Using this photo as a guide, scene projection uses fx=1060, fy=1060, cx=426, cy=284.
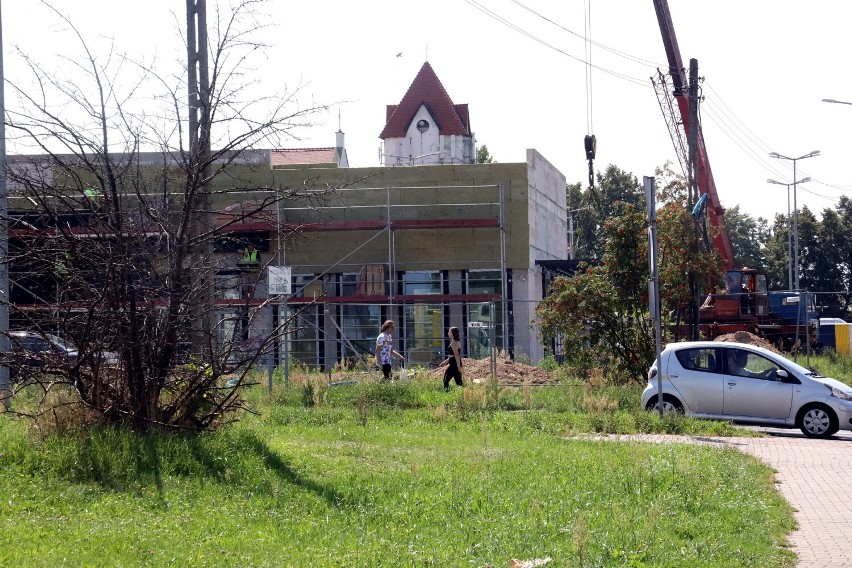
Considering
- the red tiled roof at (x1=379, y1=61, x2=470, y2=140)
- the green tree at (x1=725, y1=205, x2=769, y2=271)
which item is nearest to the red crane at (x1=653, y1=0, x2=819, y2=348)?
the red tiled roof at (x1=379, y1=61, x2=470, y2=140)

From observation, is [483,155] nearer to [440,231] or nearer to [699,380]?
[440,231]

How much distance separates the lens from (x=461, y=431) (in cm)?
1540

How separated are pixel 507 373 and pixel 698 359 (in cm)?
904

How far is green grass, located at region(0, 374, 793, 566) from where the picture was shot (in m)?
7.22

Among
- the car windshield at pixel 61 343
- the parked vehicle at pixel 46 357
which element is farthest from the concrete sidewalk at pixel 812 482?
the car windshield at pixel 61 343

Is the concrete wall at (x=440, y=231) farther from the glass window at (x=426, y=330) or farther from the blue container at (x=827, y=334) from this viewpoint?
the blue container at (x=827, y=334)

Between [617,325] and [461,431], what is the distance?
8.13 metres

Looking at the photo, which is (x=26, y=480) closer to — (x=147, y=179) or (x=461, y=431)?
(x=147, y=179)

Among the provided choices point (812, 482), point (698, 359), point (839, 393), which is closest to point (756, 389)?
point (698, 359)

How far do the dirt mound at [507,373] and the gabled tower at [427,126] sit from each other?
3927cm

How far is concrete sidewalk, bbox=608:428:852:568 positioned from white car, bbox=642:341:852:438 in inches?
13.9

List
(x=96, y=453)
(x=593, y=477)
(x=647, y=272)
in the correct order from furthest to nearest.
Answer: (x=647, y=272)
(x=593, y=477)
(x=96, y=453)

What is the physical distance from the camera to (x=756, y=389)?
17.3 meters

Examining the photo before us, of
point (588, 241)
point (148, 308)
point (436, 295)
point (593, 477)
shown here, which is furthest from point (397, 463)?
point (588, 241)
